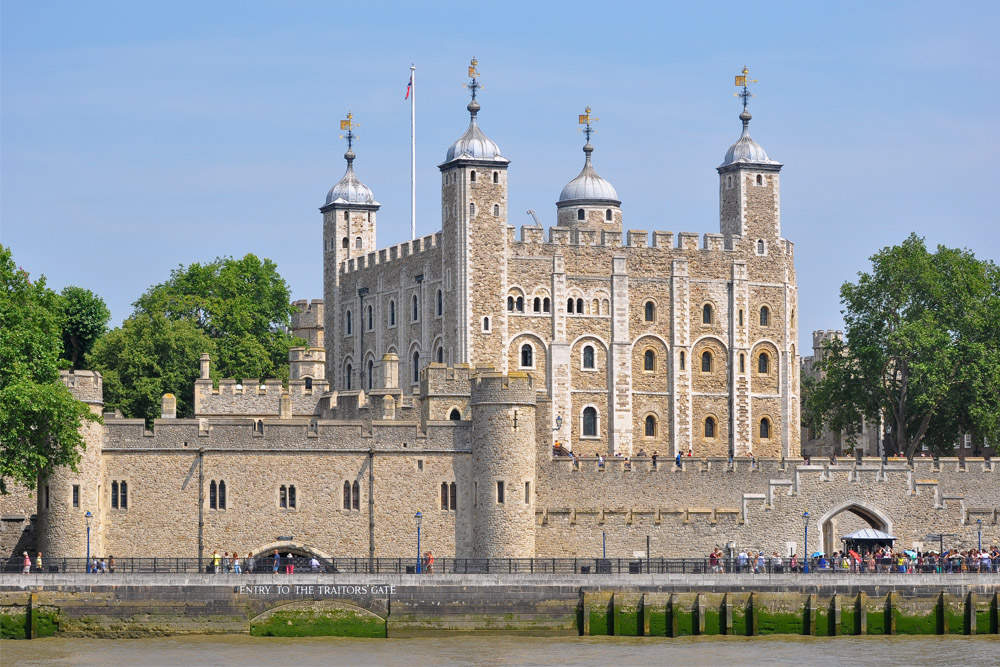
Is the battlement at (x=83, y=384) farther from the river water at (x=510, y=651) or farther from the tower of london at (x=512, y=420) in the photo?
the river water at (x=510, y=651)

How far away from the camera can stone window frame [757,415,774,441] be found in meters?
92.1

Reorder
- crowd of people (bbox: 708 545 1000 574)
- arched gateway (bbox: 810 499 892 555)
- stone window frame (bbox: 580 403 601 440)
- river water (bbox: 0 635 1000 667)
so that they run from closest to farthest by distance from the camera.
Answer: river water (bbox: 0 635 1000 667) → crowd of people (bbox: 708 545 1000 574) → arched gateway (bbox: 810 499 892 555) → stone window frame (bbox: 580 403 601 440)

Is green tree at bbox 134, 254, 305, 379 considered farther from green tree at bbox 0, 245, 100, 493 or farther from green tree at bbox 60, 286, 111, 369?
green tree at bbox 0, 245, 100, 493

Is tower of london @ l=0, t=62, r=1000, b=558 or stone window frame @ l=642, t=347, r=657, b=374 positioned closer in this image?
tower of london @ l=0, t=62, r=1000, b=558

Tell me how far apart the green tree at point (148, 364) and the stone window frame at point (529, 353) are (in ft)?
37.8

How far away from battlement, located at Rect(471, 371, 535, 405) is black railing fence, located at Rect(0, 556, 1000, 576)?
15.4 ft

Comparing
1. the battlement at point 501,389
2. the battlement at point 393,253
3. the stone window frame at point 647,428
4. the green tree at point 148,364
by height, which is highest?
the battlement at point 393,253

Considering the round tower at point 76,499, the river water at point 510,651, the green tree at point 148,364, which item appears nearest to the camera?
the river water at point 510,651

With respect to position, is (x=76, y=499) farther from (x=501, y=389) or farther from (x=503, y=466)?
(x=501, y=389)

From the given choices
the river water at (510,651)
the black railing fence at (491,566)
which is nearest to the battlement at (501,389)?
the black railing fence at (491,566)

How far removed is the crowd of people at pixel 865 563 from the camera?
2507 inches

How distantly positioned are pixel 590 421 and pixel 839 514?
717 inches

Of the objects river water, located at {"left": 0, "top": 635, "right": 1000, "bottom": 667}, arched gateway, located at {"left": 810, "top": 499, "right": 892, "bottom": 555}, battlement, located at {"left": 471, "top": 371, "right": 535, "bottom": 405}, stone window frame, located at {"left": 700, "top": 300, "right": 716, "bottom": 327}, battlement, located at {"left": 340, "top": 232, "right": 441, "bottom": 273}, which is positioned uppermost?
battlement, located at {"left": 340, "top": 232, "right": 441, "bottom": 273}

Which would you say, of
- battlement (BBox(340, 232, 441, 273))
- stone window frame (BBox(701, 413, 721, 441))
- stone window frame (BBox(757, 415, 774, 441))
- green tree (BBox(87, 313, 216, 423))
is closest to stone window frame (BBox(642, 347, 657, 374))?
stone window frame (BBox(701, 413, 721, 441))
